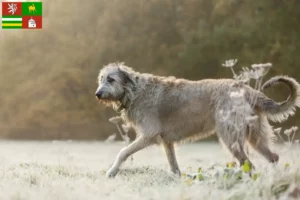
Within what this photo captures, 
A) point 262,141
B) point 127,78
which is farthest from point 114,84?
point 262,141

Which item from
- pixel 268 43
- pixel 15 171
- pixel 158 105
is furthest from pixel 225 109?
pixel 268 43

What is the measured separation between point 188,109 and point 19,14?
337 cm

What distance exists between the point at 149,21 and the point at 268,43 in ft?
8.61

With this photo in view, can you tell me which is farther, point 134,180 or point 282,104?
point 282,104

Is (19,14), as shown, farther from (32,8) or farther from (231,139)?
(231,139)

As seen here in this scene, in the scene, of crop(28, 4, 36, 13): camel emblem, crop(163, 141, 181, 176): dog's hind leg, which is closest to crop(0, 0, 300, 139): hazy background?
crop(28, 4, 36, 13): camel emblem

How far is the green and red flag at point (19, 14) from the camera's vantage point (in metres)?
7.63

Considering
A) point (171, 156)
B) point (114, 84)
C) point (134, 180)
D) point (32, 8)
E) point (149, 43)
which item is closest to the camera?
point (134, 180)

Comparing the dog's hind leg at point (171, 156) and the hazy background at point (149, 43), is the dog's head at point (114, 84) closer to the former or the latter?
the dog's hind leg at point (171, 156)

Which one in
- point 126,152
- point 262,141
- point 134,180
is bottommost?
point 134,180

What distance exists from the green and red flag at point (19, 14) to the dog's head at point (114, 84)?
229 cm

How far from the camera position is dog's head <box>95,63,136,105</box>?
571cm

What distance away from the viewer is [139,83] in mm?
5840

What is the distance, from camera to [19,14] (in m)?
7.71
